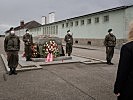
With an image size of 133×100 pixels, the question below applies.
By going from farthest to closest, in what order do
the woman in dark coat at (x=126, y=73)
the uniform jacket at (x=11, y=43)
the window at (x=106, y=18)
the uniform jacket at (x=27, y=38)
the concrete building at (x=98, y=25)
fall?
the window at (x=106, y=18) → the concrete building at (x=98, y=25) → the uniform jacket at (x=27, y=38) → the uniform jacket at (x=11, y=43) → the woman in dark coat at (x=126, y=73)

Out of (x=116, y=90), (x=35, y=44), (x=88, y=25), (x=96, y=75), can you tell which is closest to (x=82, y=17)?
(x=88, y=25)

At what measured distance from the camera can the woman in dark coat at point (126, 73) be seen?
327cm

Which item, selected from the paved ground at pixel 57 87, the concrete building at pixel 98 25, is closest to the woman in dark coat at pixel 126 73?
the paved ground at pixel 57 87

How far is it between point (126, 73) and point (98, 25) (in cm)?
2894

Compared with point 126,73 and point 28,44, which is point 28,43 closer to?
point 28,44

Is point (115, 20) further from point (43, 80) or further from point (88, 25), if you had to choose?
point (43, 80)

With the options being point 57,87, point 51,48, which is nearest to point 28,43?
point 51,48

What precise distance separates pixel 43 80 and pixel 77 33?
100ft

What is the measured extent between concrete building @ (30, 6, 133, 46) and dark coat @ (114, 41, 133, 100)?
886 inches

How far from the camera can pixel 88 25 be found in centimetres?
3466

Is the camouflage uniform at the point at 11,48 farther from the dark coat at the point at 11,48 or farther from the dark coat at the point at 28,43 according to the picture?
the dark coat at the point at 28,43

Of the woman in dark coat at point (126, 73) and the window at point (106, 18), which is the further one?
the window at point (106, 18)

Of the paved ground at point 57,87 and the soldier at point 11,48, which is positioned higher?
the soldier at point 11,48

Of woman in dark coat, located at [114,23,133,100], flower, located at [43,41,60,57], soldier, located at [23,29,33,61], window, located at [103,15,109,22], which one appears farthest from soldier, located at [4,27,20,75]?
window, located at [103,15,109,22]
